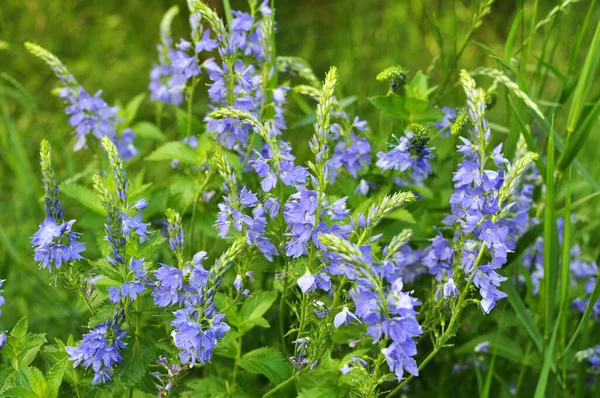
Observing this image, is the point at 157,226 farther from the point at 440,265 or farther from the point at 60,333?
the point at 440,265

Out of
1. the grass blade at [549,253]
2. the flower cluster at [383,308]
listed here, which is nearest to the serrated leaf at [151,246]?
the flower cluster at [383,308]

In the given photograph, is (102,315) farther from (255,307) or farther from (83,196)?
(83,196)

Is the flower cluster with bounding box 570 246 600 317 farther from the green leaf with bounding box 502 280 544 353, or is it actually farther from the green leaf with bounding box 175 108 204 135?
the green leaf with bounding box 175 108 204 135

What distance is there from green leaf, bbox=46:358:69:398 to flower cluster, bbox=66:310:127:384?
39 mm

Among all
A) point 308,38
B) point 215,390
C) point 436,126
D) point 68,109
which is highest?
→ point 308,38

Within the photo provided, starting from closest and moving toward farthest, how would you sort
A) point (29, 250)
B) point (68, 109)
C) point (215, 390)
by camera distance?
1. point (215, 390)
2. point (68, 109)
3. point (29, 250)

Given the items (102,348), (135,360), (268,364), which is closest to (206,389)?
(268,364)

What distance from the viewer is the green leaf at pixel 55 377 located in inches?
83.6

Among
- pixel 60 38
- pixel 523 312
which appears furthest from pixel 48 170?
pixel 60 38

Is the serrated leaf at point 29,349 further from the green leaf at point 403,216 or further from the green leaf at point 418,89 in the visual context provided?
the green leaf at point 418,89

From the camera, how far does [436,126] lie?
10.3ft

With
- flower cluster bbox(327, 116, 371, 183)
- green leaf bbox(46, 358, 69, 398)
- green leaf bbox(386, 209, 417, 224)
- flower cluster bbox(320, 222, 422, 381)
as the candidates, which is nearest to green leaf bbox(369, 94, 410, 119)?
flower cluster bbox(327, 116, 371, 183)

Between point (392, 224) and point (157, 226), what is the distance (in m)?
1.31

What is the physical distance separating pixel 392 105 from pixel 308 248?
3.01ft
